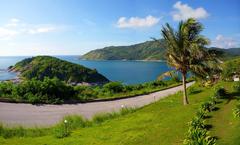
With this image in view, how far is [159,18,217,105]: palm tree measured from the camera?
19406mm

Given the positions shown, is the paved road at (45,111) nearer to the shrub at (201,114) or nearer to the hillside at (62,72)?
the shrub at (201,114)

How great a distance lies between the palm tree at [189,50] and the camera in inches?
764

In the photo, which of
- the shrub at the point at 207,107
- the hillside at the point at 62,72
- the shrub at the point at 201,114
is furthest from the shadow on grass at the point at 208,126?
the hillside at the point at 62,72

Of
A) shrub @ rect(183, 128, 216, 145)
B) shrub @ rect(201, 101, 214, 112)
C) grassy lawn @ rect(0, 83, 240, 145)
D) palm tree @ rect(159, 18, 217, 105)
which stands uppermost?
palm tree @ rect(159, 18, 217, 105)

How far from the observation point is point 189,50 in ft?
63.8

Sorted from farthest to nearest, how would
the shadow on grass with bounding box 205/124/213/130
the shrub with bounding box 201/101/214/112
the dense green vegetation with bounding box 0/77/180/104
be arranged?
the dense green vegetation with bounding box 0/77/180/104, the shrub with bounding box 201/101/214/112, the shadow on grass with bounding box 205/124/213/130

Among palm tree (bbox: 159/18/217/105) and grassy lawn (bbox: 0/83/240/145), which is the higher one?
Answer: palm tree (bbox: 159/18/217/105)

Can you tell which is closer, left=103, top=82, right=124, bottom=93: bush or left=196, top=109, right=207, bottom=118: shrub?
left=196, top=109, right=207, bottom=118: shrub

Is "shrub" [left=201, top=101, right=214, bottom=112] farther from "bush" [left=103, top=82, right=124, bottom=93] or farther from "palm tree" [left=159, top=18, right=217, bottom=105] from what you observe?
"bush" [left=103, top=82, right=124, bottom=93]

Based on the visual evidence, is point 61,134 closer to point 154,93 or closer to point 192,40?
Result: point 192,40

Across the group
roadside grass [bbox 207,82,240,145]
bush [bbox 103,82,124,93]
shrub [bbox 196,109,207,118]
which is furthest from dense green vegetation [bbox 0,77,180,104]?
roadside grass [bbox 207,82,240,145]

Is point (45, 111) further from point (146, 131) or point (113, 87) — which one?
point (113, 87)

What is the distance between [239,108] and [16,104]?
14.1 m

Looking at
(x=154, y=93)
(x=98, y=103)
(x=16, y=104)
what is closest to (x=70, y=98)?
(x=98, y=103)
